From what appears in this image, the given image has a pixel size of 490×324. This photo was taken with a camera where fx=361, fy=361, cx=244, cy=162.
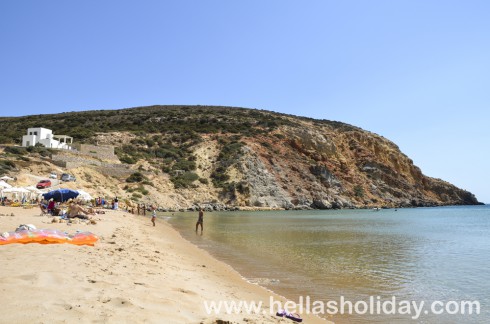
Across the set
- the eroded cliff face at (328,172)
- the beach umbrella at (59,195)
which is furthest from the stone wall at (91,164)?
the beach umbrella at (59,195)

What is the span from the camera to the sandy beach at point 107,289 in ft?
15.0

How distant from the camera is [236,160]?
64.9 m

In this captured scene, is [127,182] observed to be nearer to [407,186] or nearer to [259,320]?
[259,320]

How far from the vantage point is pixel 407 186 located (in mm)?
84875

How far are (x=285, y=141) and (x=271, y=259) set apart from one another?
210ft

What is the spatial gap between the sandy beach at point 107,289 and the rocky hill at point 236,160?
35936 mm

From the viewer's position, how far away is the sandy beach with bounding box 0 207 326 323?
4.56m

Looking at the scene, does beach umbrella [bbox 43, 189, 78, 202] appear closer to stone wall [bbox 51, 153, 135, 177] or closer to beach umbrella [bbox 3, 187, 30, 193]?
beach umbrella [bbox 3, 187, 30, 193]

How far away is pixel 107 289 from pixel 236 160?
59.3 m

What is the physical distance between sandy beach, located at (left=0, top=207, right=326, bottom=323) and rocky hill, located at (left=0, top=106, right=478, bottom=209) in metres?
35.9


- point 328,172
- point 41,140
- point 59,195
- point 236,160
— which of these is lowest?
point 59,195

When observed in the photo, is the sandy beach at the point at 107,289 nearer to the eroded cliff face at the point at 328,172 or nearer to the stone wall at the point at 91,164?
the stone wall at the point at 91,164

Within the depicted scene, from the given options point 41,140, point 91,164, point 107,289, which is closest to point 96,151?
point 91,164

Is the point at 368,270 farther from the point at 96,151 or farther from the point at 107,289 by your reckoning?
the point at 96,151
